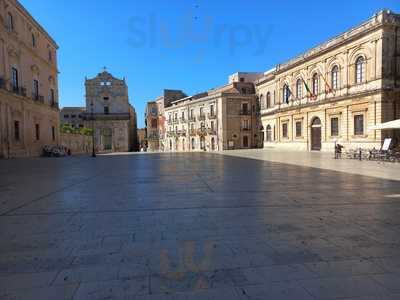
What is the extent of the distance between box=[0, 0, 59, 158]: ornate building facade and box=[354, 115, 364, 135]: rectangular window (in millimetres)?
27260

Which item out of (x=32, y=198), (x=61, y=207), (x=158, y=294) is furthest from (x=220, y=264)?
(x=32, y=198)

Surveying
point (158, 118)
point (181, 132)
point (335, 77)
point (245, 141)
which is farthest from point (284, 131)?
point (158, 118)

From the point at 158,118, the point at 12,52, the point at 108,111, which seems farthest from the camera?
the point at 158,118

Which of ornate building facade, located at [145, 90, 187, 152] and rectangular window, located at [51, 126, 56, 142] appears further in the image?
ornate building facade, located at [145, 90, 187, 152]

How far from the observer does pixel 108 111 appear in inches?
2192

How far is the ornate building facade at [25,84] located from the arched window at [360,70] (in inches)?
1069

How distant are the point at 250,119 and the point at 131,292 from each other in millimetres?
45749

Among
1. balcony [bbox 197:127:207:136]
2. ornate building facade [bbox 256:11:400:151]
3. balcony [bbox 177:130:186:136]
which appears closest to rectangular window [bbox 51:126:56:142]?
balcony [bbox 197:127:207:136]

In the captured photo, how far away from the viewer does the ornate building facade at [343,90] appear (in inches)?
875

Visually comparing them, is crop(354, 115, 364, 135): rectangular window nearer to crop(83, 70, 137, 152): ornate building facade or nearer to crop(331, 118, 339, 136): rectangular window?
crop(331, 118, 339, 136): rectangular window

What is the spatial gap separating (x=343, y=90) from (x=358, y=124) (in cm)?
329

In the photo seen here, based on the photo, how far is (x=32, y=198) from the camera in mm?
6711

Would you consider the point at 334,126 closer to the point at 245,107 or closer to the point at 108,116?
the point at 245,107

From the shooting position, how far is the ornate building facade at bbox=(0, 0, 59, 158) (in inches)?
891
